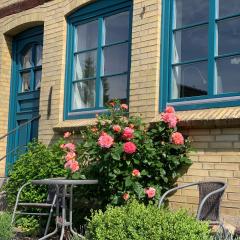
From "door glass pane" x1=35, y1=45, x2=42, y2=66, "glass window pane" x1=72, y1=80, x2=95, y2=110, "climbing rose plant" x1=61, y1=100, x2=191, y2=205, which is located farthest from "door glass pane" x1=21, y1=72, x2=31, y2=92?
"climbing rose plant" x1=61, y1=100, x2=191, y2=205

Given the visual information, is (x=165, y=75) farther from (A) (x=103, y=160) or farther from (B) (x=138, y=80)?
(A) (x=103, y=160)

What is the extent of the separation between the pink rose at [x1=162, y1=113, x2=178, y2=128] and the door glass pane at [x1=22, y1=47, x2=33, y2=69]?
4.37 metres

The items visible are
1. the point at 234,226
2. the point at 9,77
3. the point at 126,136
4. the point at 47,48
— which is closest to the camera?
the point at 234,226

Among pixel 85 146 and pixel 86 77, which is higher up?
pixel 86 77

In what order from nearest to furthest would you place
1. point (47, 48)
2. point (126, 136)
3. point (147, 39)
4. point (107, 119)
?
1. point (126, 136)
2. point (107, 119)
3. point (147, 39)
4. point (47, 48)

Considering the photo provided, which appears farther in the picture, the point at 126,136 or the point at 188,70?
the point at 188,70

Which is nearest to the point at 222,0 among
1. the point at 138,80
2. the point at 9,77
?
the point at 138,80

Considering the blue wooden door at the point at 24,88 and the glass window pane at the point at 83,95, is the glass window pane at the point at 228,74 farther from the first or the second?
the blue wooden door at the point at 24,88

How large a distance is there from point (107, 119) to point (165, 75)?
101 centimetres

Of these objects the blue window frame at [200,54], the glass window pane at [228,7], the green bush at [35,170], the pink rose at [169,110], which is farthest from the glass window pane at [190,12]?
the green bush at [35,170]

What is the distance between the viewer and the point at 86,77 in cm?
855

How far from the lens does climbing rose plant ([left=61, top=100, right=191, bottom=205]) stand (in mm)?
6297

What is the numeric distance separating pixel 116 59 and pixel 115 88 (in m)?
0.44

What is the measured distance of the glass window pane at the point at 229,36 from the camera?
6430 mm
